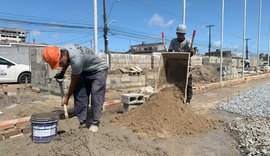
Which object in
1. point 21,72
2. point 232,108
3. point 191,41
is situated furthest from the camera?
point 21,72

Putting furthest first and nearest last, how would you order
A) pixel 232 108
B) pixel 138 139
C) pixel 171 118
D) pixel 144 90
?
pixel 144 90
pixel 232 108
pixel 171 118
pixel 138 139

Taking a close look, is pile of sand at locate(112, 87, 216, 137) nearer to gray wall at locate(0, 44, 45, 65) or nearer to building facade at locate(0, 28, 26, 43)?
gray wall at locate(0, 44, 45, 65)

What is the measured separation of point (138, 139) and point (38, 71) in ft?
20.5

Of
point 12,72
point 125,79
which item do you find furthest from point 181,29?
point 12,72

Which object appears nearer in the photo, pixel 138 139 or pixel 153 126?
pixel 138 139

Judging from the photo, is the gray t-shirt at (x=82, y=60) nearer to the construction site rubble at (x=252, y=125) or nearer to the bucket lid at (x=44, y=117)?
the bucket lid at (x=44, y=117)

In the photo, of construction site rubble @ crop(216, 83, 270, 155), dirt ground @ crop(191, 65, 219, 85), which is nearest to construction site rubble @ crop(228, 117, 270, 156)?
construction site rubble @ crop(216, 83, 270, 155)

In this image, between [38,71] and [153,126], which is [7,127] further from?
[38,71]

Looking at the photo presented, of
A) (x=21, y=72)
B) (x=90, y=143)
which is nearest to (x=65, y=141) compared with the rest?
(x=90, y=143)

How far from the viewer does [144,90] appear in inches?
306

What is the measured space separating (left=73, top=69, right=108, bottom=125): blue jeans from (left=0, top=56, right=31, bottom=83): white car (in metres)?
7.72

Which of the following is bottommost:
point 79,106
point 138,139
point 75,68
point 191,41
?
point 138,139

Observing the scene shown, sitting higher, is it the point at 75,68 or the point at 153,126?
the point at 75,68

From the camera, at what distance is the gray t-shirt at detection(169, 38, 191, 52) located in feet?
18.2
